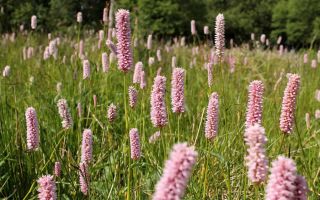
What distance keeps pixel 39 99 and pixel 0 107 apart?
781mm

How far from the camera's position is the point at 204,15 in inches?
1259

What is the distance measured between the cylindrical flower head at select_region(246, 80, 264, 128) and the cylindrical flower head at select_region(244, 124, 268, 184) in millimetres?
452

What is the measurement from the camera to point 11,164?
259cm

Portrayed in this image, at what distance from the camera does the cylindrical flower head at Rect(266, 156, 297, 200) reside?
2.74 ft

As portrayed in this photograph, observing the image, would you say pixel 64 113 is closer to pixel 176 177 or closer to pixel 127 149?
pixel 127 149

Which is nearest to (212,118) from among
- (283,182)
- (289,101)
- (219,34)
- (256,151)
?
(289,101)

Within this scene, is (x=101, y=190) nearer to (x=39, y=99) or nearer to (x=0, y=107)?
(x=0, y=107)

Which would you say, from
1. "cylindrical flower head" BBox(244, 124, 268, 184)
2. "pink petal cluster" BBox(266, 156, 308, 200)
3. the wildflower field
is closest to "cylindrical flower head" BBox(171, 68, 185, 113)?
the wildflower field

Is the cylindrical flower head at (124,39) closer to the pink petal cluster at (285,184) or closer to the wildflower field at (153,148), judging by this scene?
the wildflower field at (153,148)

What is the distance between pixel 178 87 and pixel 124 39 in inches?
10.6

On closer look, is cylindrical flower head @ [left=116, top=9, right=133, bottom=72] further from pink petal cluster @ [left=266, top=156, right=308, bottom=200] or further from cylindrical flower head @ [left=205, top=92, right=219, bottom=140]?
pink petal cluster @ [left=266, top=156, right=308, bottom=200]

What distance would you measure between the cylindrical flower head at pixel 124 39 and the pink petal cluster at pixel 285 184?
40.5 inches

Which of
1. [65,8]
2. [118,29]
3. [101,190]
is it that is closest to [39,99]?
[101,190]

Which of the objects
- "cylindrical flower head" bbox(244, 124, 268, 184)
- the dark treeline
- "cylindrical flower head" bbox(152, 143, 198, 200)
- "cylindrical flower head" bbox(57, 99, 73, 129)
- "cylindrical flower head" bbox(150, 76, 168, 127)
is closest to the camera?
"cylindrical flower head" bbox(152, 143, 198, 200)
